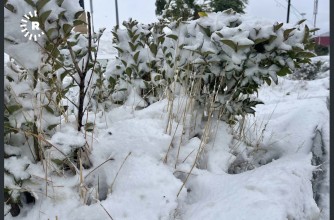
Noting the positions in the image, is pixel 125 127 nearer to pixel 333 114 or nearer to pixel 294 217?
pixel 294 217

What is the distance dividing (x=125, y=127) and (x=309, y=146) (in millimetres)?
1043

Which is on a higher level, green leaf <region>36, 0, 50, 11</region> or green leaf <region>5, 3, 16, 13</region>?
green leaf <region>36, 0, 50, 11</region>

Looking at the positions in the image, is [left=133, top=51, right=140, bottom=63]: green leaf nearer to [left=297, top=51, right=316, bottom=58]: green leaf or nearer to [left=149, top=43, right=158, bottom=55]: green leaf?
[left=149, top=43, right=158, bottom=55]: green leaf

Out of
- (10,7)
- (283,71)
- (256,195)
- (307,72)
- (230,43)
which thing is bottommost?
(307,72)

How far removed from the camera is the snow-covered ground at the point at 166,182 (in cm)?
116

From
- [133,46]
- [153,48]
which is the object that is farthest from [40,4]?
[153,48]

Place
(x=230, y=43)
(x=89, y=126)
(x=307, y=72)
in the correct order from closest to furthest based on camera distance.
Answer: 1. (x=89, y=126)
2. (x=230, y=43)
3. (x=307, y=72)

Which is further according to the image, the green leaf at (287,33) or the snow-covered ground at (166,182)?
the green leaf at (287,33)

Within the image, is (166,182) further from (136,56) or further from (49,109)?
(136,56)

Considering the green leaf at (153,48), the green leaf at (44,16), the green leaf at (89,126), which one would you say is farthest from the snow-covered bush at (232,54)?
the green leaf at (44,16)

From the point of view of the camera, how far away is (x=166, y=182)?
130 centimetres

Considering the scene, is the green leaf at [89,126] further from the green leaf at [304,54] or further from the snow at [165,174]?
the green leaf at [304,54]

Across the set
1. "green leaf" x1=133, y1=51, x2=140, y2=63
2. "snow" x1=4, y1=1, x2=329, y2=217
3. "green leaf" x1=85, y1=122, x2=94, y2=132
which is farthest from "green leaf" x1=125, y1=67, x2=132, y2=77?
"green leaf" x1=85, y1=122, x2=94, y2=132

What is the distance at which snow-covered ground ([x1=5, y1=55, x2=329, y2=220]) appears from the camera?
1.16 metres
